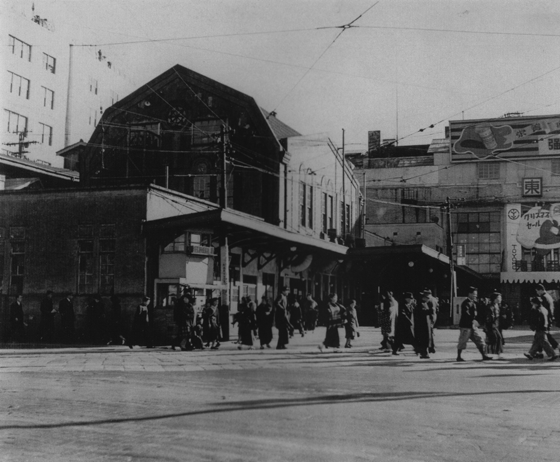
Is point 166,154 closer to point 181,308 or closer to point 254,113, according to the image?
point 254,113

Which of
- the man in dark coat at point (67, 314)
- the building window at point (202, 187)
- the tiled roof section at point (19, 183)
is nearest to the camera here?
the man in dark coat at point (67, 314)

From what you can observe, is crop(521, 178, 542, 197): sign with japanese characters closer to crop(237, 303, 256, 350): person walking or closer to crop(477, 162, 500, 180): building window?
crop(477, 162, 500, 180): building window

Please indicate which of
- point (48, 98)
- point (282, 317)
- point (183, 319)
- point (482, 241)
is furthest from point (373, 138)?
point (183, 319)

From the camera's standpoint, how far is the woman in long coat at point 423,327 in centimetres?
1573

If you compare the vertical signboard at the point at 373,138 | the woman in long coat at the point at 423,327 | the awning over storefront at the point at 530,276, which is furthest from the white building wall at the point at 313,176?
the vertical signboard at the point at 373,138

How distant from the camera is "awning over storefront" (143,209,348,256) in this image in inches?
757

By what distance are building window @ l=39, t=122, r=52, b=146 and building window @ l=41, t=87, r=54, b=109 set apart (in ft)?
5.38

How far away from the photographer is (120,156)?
32781 mm

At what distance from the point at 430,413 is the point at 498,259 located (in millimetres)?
44937

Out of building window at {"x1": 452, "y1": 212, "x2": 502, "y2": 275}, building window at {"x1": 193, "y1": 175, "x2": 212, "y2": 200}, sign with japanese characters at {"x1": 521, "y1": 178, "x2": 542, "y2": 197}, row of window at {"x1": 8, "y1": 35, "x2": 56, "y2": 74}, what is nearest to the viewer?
building window at {"x1": 193, "y1": 175, "x2": 212, "y2": 200}

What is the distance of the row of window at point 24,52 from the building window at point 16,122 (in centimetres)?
420

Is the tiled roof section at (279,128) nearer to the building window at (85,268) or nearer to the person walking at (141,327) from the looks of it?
the building window at (85,268)

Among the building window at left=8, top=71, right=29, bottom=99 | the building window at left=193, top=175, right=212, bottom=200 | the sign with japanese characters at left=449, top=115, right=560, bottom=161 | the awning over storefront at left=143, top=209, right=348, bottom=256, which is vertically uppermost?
the building window at left=8, top=71, right=29, bottom=99

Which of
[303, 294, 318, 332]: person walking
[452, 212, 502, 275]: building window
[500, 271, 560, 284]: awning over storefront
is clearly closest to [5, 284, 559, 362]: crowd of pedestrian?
[303, 294, 318, 332]: person walking
